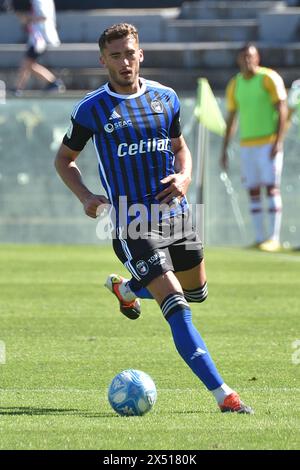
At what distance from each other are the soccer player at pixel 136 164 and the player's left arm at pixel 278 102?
10.0 m

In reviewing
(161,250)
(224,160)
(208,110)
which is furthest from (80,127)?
(208,110)

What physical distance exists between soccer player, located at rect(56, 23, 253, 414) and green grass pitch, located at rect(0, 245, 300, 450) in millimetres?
805

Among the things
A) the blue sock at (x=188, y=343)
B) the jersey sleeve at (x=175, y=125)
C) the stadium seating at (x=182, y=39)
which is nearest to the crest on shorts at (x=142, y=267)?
the blue sock at (x=188, y=343)

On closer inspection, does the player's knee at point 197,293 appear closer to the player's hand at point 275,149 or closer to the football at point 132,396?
the football at point 132,396

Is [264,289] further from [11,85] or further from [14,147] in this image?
[11,85]

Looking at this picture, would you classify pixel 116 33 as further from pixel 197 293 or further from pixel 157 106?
pixel 197 293

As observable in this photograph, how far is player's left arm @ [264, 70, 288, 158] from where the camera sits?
18156 mm

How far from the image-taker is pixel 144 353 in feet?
31.2

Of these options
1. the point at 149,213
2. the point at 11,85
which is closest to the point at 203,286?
the point at 149,213

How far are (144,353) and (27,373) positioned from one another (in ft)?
3.90

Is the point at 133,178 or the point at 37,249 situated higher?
the point at 133,178

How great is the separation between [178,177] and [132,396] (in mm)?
1495

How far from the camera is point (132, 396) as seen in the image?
7.07 meters

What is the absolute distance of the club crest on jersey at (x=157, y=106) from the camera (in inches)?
320
